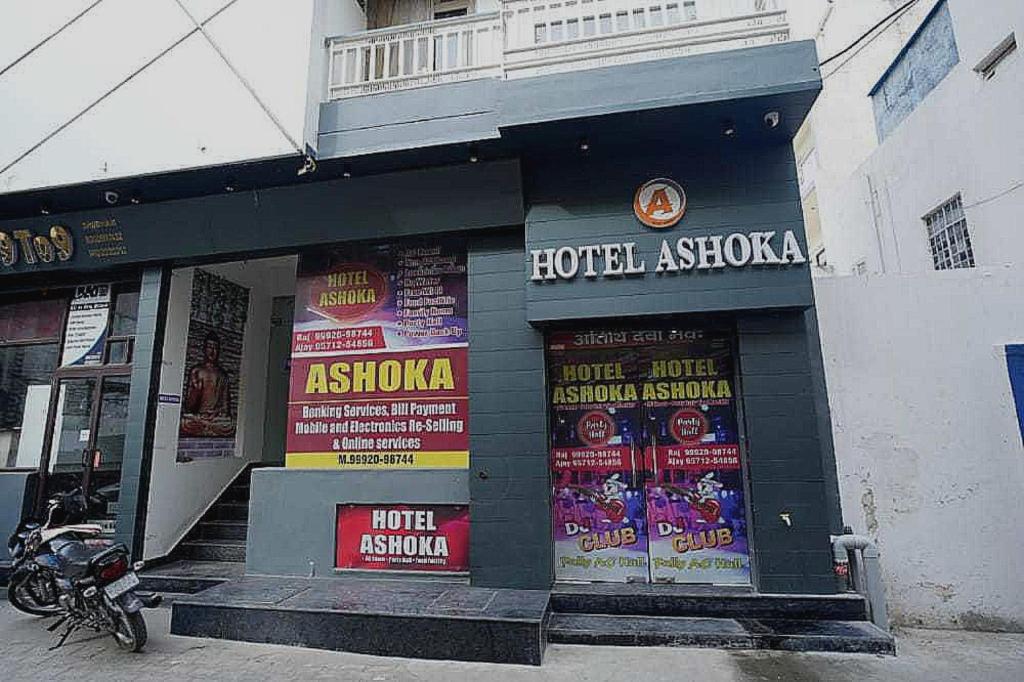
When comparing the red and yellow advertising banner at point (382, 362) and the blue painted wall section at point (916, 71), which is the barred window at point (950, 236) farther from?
the red and yellow advertising banner at point (382, 362)

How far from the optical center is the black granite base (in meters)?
4.06

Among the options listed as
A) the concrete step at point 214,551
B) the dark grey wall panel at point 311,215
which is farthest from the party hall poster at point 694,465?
the concrete step at point 214,551

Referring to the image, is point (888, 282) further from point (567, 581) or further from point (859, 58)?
point (859, 58)

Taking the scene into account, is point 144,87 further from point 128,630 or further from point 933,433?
point 933,433

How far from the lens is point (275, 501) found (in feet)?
18.6

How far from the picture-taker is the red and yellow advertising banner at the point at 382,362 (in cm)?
570

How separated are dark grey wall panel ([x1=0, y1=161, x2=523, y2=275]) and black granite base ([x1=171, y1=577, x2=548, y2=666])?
11.3 feet

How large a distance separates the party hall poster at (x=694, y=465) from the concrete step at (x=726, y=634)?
617mm

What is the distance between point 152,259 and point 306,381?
7.83 feet

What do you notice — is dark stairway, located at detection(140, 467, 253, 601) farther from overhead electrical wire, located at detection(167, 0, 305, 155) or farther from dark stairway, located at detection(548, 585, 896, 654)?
overhead electrical wire, located at detection(167, 0, 305, 155)

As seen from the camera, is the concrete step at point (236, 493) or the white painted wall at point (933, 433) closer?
the white painted wall at point (933, 433)

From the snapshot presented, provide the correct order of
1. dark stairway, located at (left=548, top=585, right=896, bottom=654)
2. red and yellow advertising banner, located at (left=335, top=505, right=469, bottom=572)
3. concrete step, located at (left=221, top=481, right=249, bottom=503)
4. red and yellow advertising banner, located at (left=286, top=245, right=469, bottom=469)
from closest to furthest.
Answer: dark stairway, located at (left=548, top=585, right=896, bottom=654) < red and yellow advertising banner, located at (left=335, top=505, right=469, bottom=572) < red and yellow advertising banner, located at (left=286, top=245, right=469, bottom=469) < concrete step, located at (left=221, top=481, right=249, bottom=503)

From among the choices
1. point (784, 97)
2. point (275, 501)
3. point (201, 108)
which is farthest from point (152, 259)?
point (784, 97)

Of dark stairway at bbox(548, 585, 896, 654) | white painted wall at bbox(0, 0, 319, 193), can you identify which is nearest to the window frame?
dark stairway at bbox(548, 585, 896, 654)
